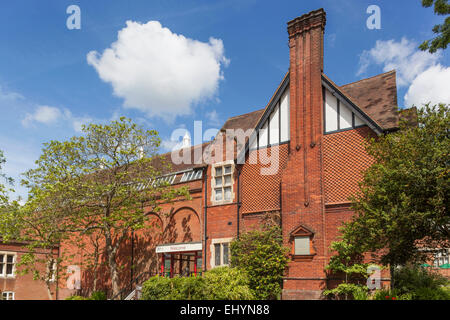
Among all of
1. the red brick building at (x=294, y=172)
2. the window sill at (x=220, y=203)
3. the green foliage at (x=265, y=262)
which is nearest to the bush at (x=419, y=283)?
the red brick building at (x=294, y=172)

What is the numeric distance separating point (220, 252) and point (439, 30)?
13356mm

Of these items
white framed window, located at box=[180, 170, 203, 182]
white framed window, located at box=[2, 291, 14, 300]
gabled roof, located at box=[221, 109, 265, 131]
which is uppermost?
gabled roof, located at box=[221, 109, 265, 131]

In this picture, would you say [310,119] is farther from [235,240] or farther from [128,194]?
[128,194]

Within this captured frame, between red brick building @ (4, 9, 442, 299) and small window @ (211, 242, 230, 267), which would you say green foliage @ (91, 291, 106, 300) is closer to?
red brick building @ (4, 9, 442, 299)

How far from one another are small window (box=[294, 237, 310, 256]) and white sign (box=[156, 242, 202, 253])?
19.7 feet

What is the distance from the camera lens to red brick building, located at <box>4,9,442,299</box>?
1675 cm

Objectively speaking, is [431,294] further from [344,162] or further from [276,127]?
[276,127]

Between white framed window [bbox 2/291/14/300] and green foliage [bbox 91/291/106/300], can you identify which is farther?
white framed window [bbox 2/291/14/300]

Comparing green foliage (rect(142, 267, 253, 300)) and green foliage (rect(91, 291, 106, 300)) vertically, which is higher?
green foliage (rect(142, 267, 253, 300))

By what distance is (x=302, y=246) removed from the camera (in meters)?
17.0

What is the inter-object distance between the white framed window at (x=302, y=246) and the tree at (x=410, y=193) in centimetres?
432

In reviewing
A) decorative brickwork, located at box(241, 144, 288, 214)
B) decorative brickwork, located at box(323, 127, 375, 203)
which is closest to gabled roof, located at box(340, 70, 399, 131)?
decorative brickwork, located at box(323, 127, 375, 203)

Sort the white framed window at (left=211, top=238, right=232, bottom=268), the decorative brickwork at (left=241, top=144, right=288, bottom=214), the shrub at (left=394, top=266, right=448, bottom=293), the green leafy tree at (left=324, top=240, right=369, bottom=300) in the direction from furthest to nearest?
the white framed window at (left=211, top=238, right=232, bottom=268) → the decorative brickwork at (left=241, top=144, right=288, bottom=214) → the green leafy tree at (left=324, top=240, right=369, bottom=300) → the shrub at (left=394, top=266, right=448, bottom=293)

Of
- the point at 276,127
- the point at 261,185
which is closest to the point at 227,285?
the point at 261,185
